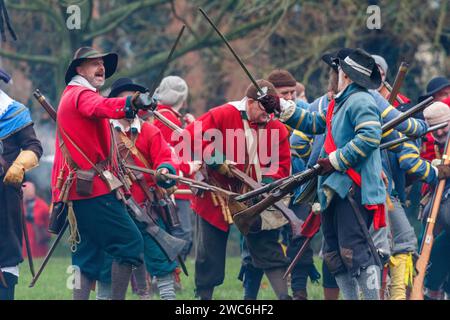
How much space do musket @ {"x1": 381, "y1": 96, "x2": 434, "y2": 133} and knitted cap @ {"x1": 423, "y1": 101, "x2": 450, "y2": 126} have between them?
1416mm

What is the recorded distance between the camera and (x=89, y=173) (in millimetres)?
8797

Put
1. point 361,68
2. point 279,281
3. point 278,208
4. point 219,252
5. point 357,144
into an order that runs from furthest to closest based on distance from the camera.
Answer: point 219,252, point 279,281, point 278,208, point 361,68, point 357,144

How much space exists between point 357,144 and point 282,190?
2.39 ft

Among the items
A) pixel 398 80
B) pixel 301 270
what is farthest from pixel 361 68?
pixel 301 270

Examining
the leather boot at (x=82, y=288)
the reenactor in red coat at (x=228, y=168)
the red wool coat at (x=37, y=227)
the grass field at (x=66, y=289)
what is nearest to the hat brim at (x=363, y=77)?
the reenactor in red coat at (x=228, y=168)

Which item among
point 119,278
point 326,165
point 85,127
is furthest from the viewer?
point 119,278

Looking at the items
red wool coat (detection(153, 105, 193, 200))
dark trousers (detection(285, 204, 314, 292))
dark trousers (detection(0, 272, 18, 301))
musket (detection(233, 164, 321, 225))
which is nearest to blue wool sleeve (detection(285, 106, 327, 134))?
musket (detection(233, 164, 321, 225))

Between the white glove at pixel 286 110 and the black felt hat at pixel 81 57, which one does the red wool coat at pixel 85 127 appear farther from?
the white glove at pixel 286 110

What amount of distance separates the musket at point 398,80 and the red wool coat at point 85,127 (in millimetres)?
2055

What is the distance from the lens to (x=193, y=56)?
2020 centimetres

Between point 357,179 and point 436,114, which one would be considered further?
point 436,114

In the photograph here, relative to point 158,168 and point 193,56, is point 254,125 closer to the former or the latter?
point 158,168

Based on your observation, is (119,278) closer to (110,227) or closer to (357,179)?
(110,227)
